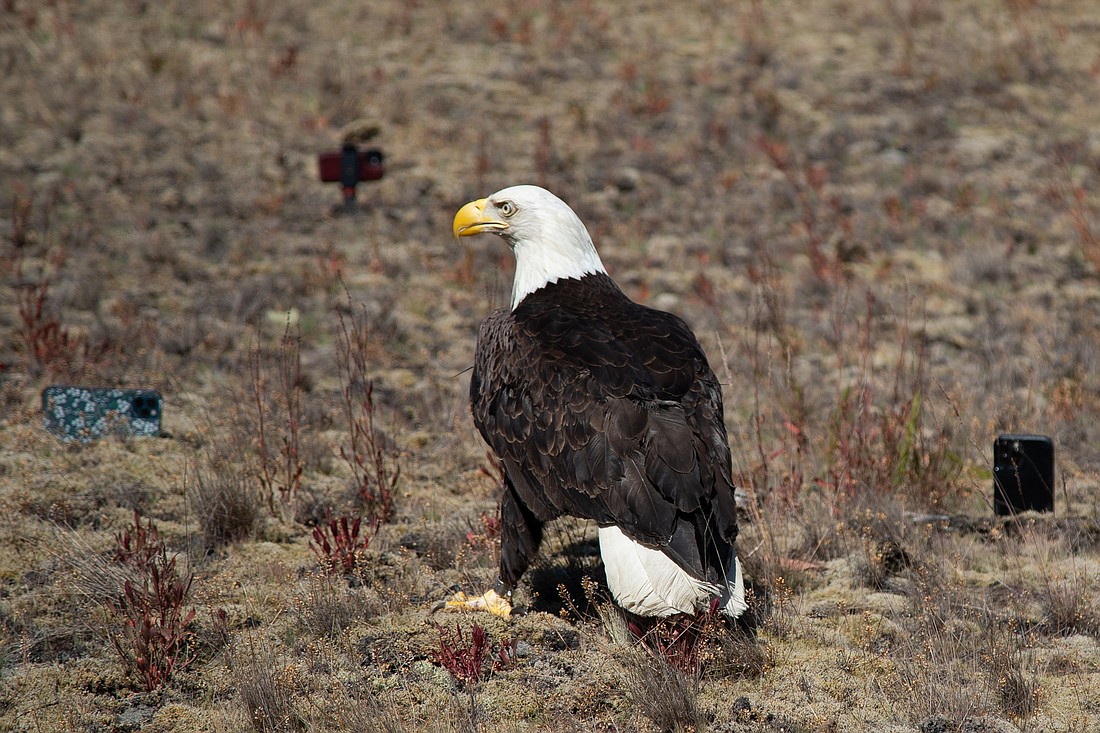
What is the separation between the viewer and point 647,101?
13.4 meters

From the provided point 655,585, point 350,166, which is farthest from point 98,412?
point 350,166

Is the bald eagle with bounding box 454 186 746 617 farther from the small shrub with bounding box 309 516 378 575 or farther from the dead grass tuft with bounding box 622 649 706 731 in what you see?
the small shrub with bounding box 309 516 378 575

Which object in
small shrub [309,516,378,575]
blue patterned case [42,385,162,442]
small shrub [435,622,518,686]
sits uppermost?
blue patterned case [42,385,162,442]

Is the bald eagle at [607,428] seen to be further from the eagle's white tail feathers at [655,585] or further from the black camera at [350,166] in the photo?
the black camera at [350,166]

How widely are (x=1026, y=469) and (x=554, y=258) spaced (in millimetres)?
2832

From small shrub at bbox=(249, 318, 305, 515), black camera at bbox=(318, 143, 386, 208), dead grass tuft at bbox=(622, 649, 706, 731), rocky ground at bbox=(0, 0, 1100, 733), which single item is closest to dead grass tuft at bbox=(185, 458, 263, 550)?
rocky ground at bbox=(0, 0, 1100, 733)

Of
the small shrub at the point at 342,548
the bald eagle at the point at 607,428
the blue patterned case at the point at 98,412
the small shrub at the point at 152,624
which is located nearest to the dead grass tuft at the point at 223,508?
the small shrub at the point at 342,548

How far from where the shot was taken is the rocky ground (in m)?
4.14

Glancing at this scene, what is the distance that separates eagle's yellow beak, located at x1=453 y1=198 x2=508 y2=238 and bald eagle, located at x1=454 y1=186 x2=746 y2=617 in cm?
21

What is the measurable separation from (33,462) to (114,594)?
75.3 inches

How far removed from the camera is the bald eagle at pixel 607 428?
391 centimetres

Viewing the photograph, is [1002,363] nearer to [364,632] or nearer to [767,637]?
[767,637]

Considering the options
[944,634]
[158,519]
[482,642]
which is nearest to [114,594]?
[158,519]

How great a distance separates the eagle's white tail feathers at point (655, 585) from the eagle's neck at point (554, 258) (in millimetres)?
1657
